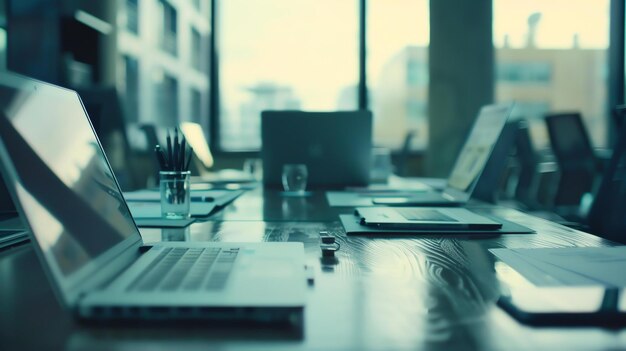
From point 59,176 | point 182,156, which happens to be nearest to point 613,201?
point 182,156

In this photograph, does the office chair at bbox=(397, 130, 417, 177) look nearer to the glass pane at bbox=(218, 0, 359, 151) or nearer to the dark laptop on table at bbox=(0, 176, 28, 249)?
the glass pane at bbox=(218, 0, 359, 151)

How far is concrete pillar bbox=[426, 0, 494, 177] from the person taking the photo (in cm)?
504

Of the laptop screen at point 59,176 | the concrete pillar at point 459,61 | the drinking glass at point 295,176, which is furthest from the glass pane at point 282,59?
the laptop screen at point 59,176

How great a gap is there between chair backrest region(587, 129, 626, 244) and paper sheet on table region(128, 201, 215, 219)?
1.16m

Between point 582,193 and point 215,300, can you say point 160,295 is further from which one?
point 582,193

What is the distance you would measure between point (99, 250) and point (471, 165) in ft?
4.18

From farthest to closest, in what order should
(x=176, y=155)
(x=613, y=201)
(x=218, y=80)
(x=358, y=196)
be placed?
(x=218, y=80) → (x=358, y=196) → (x=613, y=201) → (x=176, y=155)

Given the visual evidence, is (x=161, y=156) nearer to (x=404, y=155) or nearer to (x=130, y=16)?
(x=404, y=155)

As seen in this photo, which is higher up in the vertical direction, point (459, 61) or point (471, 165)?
point (459, 61)

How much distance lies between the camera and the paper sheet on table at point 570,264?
0.59 metres

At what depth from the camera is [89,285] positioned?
505 mm

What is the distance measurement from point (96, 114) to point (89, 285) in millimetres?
1910

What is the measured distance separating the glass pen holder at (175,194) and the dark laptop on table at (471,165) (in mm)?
566

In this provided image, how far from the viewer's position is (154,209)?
1.28 meters
